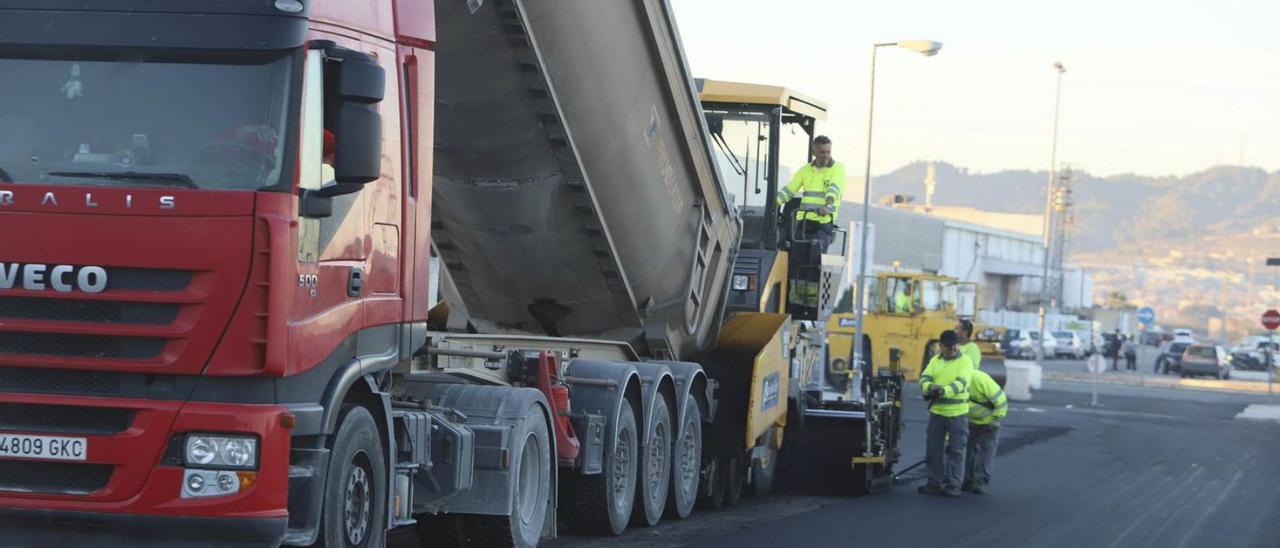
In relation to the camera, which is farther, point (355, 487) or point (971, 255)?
point (971, 255)

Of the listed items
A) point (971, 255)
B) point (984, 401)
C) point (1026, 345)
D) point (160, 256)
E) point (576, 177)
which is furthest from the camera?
point (971, 255)

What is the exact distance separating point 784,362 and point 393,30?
714cm

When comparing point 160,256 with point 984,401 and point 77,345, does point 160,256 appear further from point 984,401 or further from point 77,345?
point 984,401

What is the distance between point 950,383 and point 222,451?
10335 millimetres

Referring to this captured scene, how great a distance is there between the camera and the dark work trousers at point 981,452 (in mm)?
16438

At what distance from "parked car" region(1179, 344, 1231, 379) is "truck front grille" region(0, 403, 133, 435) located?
5906 centimetres

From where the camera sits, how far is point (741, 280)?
571 inches

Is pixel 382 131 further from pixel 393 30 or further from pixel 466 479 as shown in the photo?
pixel 466 479

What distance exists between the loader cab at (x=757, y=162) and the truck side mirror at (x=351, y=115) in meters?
7.61

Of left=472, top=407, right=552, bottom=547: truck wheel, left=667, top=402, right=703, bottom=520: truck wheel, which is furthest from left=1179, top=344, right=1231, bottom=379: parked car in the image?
left=472, top=407, right=552, bottom=547: truck wheel

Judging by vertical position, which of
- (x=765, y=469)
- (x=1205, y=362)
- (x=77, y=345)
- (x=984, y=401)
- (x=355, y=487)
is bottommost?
(x=1205, y=362)

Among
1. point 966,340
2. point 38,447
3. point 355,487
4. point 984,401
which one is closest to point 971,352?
point 966,340

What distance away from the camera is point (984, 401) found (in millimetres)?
16750

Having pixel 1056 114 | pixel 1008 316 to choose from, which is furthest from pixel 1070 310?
pixel 1056 114
